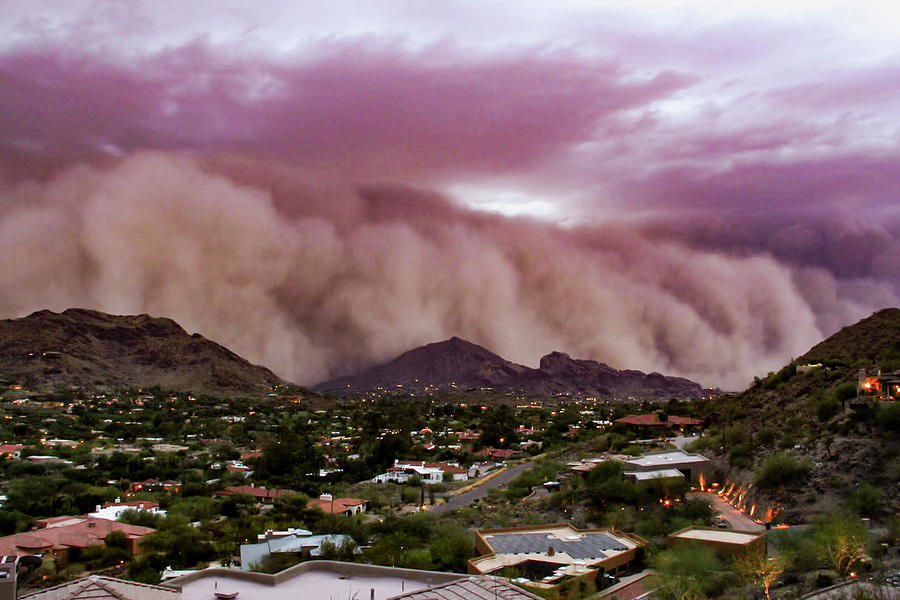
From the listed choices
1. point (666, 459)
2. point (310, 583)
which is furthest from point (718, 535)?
point (666, 459)

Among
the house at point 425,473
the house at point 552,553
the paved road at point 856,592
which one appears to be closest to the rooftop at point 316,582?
the house at point 552,553

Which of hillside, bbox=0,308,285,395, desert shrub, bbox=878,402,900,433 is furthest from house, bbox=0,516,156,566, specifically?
hillside, bbox=0,308,285,395

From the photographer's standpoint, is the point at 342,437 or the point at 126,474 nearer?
the point at 126,474

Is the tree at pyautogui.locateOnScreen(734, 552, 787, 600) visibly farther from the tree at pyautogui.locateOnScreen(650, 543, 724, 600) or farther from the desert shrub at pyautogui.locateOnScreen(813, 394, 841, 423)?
the desert shrub at pyautogui.locateOnScreen(813, 394, 841, 423)

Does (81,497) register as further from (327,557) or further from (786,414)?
(786,414)

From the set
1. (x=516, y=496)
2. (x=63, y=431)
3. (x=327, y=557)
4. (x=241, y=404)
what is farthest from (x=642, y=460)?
(x=241, y=404)

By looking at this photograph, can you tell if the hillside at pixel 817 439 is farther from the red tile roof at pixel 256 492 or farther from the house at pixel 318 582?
the red tile roof at pixel 256 492

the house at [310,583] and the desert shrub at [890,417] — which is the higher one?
the desert shrub at [890,417]

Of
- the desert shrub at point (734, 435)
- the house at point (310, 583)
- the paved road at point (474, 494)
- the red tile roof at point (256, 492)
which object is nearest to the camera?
the house at point (310, 583)
